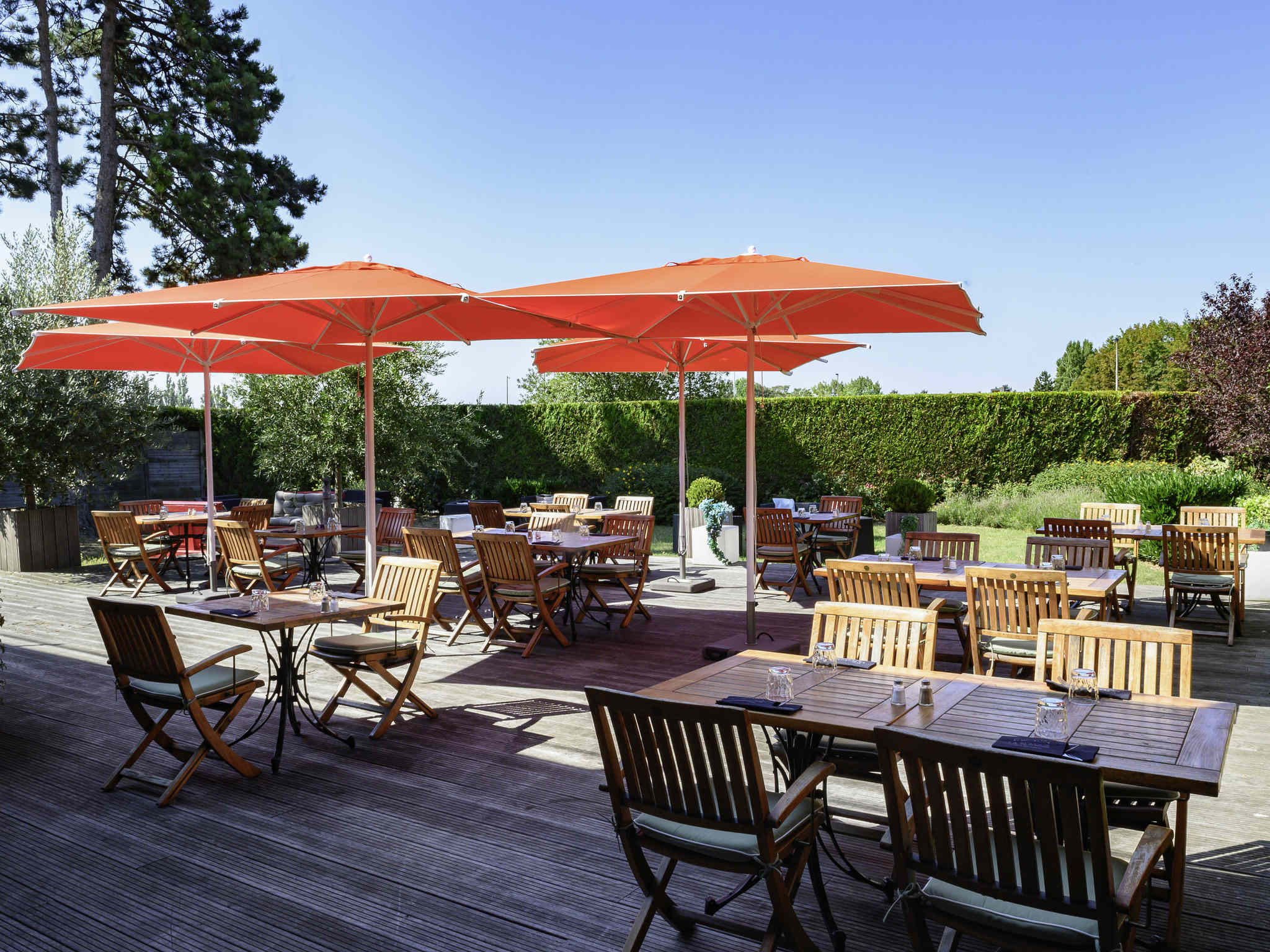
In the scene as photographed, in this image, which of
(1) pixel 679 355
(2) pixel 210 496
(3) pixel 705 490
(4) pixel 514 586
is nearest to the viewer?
(4) pixel 514 586

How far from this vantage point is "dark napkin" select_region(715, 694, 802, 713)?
10.5 feet

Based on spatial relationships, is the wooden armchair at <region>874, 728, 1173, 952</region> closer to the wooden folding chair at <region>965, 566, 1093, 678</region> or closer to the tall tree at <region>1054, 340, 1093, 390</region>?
the wooden folding chair at <region>965, 566, 1093, 678</region>

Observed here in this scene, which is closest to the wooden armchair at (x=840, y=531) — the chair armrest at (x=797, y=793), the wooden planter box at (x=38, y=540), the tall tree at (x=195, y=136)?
the chair armrest at (x=797, y=793)

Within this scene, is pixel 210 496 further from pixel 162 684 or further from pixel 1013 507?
pixel 1013 507

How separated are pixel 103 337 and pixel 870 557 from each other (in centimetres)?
724

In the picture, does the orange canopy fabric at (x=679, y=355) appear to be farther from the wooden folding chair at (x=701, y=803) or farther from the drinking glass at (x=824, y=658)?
the wooden folding chair at (x=701, y=803)

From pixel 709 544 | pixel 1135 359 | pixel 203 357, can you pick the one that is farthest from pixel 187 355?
pixel 1135 359

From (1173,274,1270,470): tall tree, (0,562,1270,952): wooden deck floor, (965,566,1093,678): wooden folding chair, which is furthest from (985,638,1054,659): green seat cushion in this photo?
(1173,274,1270,470): tall tree

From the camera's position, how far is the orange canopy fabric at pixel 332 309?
6039 millimetres

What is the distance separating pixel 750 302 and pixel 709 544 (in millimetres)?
6746

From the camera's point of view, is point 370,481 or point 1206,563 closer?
point 370,481

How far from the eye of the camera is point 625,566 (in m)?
8.98

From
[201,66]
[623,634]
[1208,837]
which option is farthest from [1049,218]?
[1208,837]

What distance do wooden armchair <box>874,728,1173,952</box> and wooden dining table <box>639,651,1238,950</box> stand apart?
0.27m
